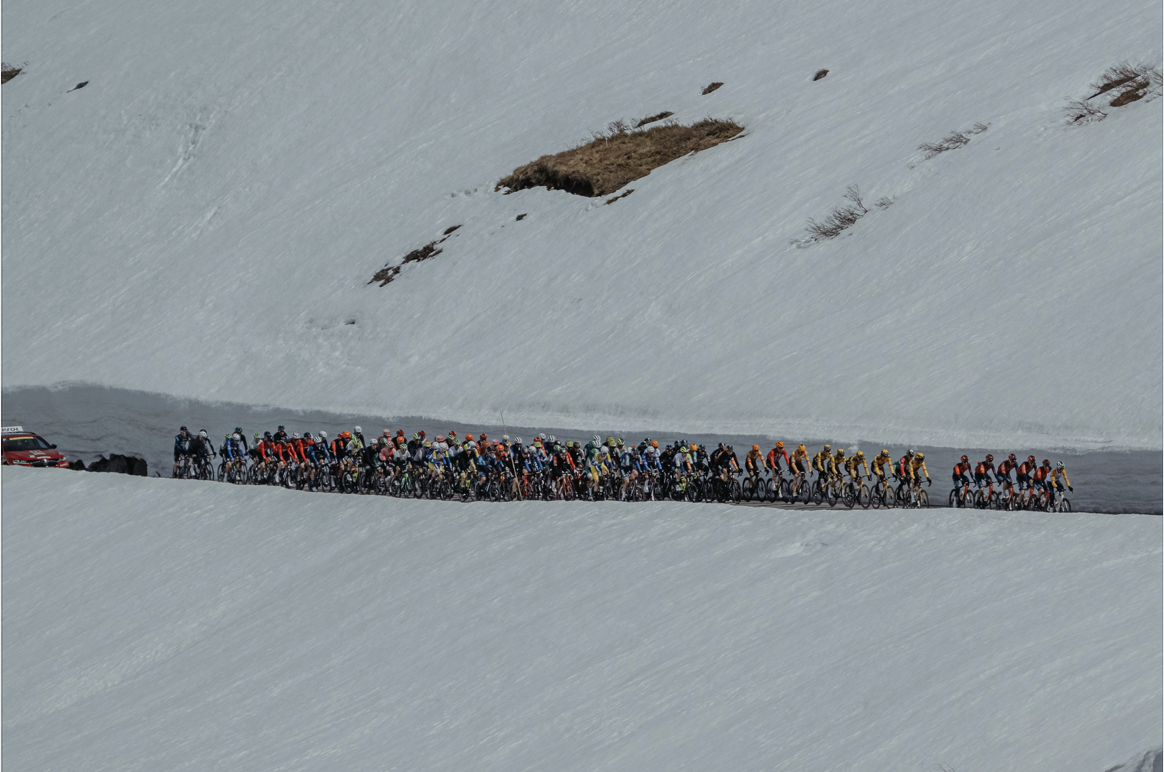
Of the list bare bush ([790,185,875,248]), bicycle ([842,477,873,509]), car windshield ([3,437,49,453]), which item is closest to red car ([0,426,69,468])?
car windshield ([3,437,49,453])

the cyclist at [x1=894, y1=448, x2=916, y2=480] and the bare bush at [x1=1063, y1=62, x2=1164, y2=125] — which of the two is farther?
the bare bush at [x1=1063, y1=62, x2=1164, y2=125]

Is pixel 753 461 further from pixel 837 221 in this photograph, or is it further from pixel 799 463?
pixel 837 221

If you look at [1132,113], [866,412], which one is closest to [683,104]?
[1132,113]

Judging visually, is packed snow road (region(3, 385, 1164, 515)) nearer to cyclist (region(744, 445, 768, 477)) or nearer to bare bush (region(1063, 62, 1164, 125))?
cyclist (region(744, 445, 768, 477))

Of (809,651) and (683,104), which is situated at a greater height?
(683,104)

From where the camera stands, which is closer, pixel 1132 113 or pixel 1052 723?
pixel 1052 723

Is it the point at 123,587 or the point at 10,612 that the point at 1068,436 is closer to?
the point at 123,587

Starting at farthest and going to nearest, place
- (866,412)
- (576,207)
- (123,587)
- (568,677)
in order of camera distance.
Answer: (576,207) < (123,587) < (866,412) < (568,677)

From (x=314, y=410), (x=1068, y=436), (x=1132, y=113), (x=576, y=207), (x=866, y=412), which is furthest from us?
(x=576, y=207)
